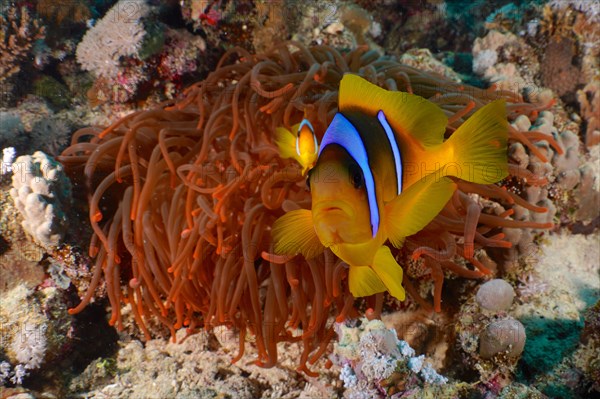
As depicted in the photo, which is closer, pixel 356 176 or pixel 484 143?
pixel 356 176

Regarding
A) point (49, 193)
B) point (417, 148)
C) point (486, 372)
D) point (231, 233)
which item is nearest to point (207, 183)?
point (231, 233)

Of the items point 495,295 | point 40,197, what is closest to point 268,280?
point 495,295

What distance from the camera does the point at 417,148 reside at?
1.48 metres

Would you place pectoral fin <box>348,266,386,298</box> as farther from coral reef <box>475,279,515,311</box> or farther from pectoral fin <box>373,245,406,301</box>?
coral reef <box>475,279,515,311</box>

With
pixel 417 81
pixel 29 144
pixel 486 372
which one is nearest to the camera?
pixel 486 372

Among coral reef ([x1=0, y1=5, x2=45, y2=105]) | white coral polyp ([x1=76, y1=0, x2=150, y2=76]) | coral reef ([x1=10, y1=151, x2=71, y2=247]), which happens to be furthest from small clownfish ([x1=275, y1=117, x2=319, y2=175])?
coral reef ([x1=0, y1=5, x2=45, y2=105])

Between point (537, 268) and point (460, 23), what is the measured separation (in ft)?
13.7

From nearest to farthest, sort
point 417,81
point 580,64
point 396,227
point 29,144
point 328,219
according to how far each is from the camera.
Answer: point 328,219 → point 396,227 → point 417,81 → point 29,144 → point 580,64

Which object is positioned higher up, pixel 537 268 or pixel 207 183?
pixel 207 183

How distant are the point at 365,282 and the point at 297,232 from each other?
311 mm

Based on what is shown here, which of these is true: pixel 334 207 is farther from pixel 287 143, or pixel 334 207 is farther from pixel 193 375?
pixel 193 375

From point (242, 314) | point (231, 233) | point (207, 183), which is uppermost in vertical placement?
point (207, 183)

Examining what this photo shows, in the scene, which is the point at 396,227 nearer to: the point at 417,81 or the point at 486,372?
the point at 486,372

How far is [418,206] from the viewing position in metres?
1.29
